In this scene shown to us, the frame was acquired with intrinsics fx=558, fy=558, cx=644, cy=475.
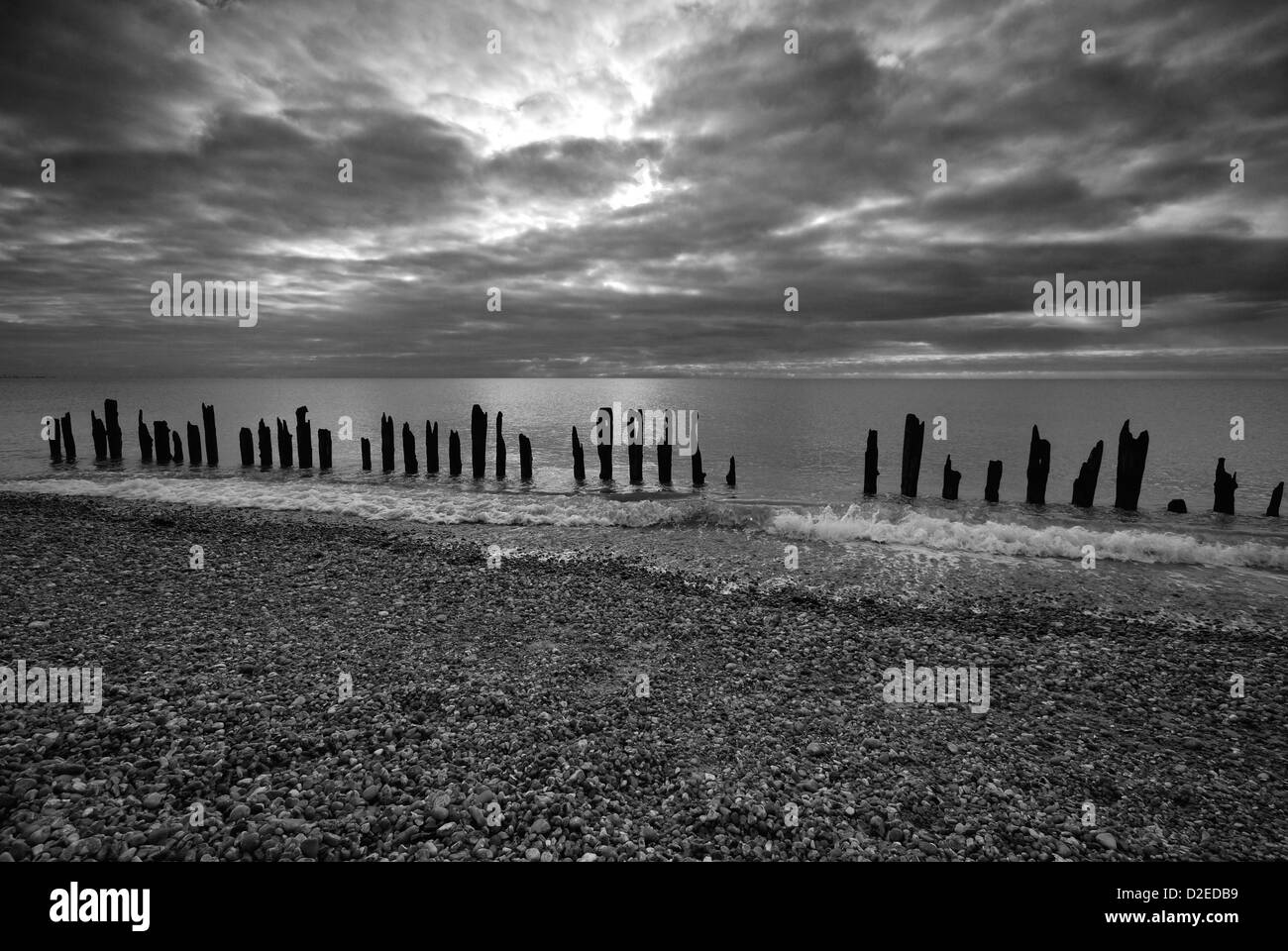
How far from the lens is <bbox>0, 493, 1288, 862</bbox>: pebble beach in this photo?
441 centimetres

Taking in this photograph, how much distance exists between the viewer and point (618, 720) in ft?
20.3

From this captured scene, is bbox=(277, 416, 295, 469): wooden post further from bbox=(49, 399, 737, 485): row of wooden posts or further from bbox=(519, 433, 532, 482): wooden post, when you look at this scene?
bbox=(519, 433, 532, 482): wooden post

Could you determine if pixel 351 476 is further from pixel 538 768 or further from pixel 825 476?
pixel 538 768

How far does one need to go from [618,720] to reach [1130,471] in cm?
2443

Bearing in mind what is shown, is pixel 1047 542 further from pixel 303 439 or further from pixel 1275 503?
pixel 303 439

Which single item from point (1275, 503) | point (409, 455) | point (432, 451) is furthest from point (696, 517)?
point (1275, 503)

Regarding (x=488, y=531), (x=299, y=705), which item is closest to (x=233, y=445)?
(x=488, y=531)

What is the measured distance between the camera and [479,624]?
895 cm

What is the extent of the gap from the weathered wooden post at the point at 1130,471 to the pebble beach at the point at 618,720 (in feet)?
37.6

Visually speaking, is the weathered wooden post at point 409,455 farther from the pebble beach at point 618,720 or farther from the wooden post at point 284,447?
the pebble beach at point 618,720

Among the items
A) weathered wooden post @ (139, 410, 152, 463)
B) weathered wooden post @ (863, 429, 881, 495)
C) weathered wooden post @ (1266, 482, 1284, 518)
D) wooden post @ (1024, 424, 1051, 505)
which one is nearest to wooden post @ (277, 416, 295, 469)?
weathered wooden post @ (139, 410, 152, 463)

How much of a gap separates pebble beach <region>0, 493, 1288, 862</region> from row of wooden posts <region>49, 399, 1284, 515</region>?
11.6 m

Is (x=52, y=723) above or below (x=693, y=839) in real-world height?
above

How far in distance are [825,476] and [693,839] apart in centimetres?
2644
